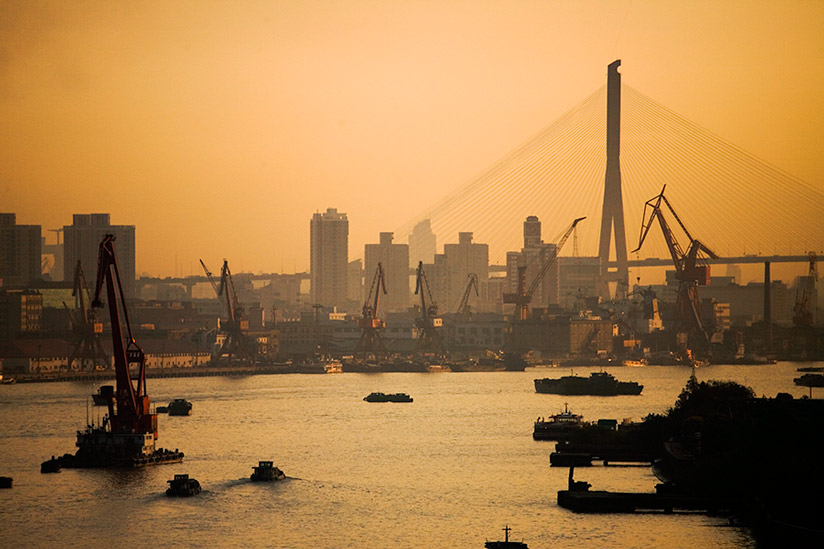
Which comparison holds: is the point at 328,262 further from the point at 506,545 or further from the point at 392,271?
the point at 506,545

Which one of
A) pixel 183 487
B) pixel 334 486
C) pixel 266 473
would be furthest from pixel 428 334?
pixel 183 487

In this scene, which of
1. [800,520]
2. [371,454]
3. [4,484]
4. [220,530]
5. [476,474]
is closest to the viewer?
[800,520]

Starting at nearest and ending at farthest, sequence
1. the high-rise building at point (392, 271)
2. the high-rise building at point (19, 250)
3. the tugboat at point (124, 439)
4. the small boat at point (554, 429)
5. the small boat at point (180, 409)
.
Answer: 1. the tugboat at point (124, 439)
2. the small boat at point (554, 429)
3. the small boat at point (180, 409)
4. the high-rise building at point (19, 250)
5. the high-rise building at point (392, 271)

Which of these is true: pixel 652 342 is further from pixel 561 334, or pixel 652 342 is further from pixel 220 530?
pixel 220 530

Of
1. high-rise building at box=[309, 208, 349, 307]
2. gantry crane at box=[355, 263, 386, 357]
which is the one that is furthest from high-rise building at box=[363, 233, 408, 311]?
gantry crane at box=[355, 263, 386, 357]

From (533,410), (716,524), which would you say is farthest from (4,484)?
(533,410)

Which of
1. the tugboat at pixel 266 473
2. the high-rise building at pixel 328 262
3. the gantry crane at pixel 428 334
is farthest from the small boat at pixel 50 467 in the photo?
the high-rise building at pixel 328 262

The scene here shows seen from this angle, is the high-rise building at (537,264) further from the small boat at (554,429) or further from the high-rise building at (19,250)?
the small boat at (554,429)
